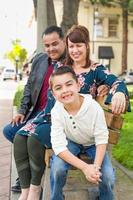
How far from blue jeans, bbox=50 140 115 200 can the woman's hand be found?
331mm

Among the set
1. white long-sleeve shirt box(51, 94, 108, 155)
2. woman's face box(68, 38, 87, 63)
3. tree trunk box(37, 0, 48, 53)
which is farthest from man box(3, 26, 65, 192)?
tree trunk box(37, 0, 48, 53)

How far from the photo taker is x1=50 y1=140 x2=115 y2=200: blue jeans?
3.40 metres

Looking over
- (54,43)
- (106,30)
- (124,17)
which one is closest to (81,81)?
(54,43)

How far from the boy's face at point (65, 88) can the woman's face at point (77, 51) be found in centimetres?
42

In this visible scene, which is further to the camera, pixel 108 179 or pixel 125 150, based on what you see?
pixel 125 150

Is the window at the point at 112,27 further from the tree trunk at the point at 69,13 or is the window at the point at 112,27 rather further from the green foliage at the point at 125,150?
the green foliage at the point at 125,150

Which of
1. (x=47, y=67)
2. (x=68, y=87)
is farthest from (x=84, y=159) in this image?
(x=47, y=67)

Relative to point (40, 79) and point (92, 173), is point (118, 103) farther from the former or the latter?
point (40, 79)

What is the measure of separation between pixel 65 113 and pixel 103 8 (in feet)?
148

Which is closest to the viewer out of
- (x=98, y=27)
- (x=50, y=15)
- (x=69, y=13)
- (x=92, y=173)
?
(x=92, y=173)

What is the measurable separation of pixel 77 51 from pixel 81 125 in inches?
26.7

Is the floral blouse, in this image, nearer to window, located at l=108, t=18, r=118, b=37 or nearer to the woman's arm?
the woman's arm

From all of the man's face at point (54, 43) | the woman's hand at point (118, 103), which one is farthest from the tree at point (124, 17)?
the woman's hand at point (118, 103)

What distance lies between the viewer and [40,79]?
14.9 ft
